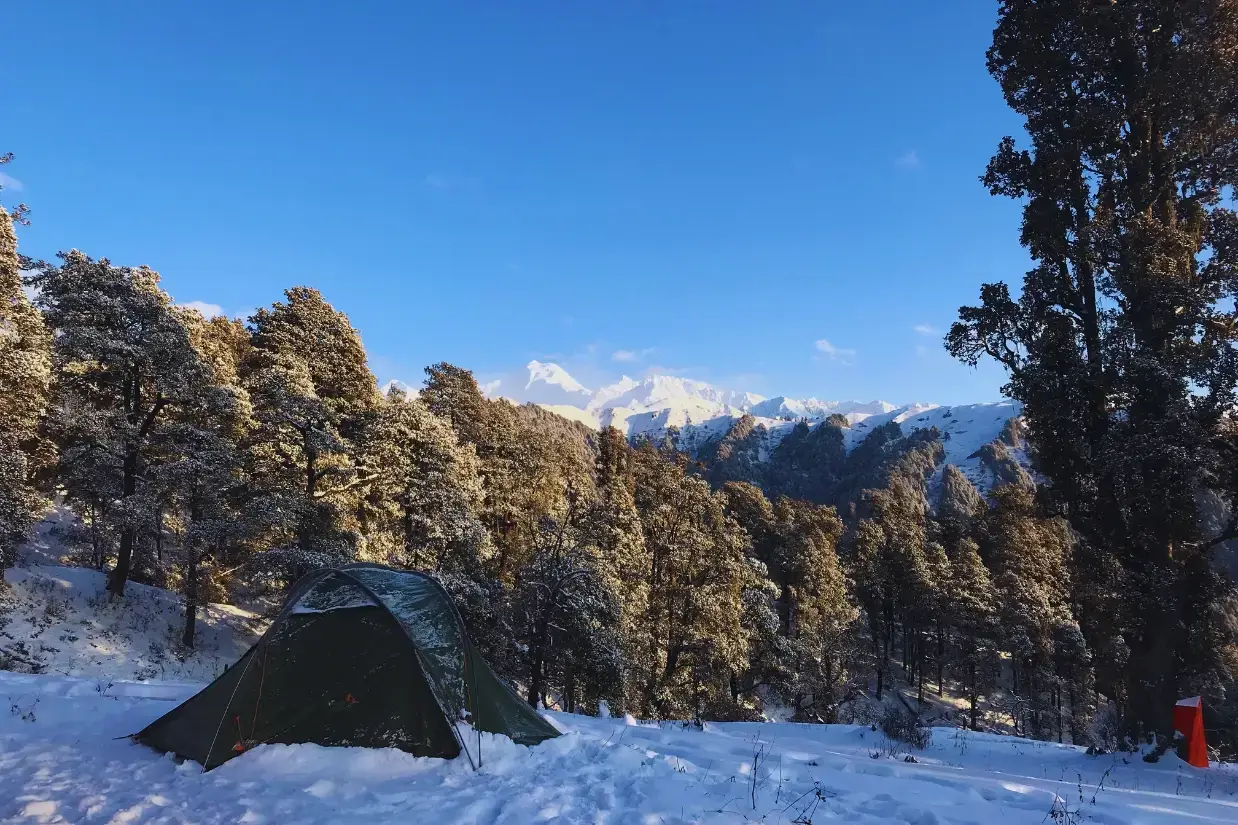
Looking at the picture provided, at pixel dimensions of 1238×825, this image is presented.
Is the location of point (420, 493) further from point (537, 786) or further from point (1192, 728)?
point (1192, 728)

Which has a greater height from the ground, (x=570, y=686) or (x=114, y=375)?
(x=114, y=375)

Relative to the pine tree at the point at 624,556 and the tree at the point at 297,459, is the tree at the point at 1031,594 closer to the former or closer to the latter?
the pine tree at the point at 624,556

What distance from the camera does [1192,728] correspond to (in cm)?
862

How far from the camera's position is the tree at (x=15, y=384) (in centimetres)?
1467

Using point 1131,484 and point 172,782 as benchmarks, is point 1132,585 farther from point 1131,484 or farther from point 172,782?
point 172,782

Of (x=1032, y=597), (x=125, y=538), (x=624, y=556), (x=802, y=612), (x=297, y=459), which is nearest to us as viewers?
(x=125, y=538)

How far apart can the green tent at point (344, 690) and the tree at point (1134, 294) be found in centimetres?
1020

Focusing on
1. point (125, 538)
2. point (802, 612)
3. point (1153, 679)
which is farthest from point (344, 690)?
point (802, 612)

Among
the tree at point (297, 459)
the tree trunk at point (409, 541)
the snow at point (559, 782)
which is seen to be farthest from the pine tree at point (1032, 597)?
the tree at point (297, 459)

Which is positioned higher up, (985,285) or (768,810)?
(985,285)

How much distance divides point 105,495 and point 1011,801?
23.2 m

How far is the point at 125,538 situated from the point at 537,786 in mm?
19291

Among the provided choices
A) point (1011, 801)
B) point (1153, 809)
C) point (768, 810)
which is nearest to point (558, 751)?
point (768, 810)

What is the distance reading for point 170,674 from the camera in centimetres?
1605
